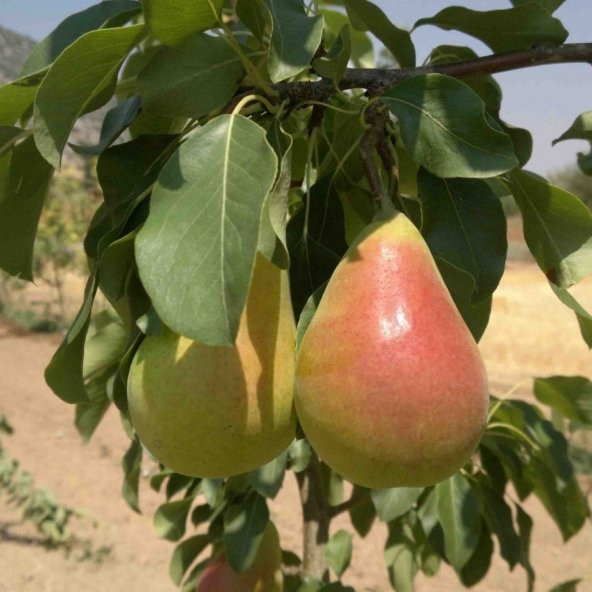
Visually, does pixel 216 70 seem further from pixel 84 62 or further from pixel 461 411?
pixel 461 411

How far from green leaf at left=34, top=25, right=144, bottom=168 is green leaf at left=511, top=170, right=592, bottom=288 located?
383mm

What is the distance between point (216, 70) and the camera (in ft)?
2.23

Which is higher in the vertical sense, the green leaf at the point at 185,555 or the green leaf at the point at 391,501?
the green leaf at the point at 391,501

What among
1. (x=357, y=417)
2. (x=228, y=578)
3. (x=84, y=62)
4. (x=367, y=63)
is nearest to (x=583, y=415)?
(x=228, y=578)

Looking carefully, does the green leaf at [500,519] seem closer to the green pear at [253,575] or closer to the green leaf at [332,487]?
the green leaf at [332,487]

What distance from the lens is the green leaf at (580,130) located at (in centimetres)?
89

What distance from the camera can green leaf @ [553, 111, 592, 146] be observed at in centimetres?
89

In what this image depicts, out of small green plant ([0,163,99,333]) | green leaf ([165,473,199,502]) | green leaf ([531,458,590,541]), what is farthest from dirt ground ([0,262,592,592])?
small green plant ([0,163,99,333])

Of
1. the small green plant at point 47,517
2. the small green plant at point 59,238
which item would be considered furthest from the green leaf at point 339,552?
the small green plant at point 59,238

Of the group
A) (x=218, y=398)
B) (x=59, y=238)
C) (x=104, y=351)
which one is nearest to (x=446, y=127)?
(x=218, y=398)

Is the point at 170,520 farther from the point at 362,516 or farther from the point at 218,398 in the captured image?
the point at 218,398

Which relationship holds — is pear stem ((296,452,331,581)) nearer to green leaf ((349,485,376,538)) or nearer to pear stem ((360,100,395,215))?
green leaf ((349,485,376,538))

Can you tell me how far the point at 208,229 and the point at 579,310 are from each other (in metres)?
0.42

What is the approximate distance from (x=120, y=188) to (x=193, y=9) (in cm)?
20
